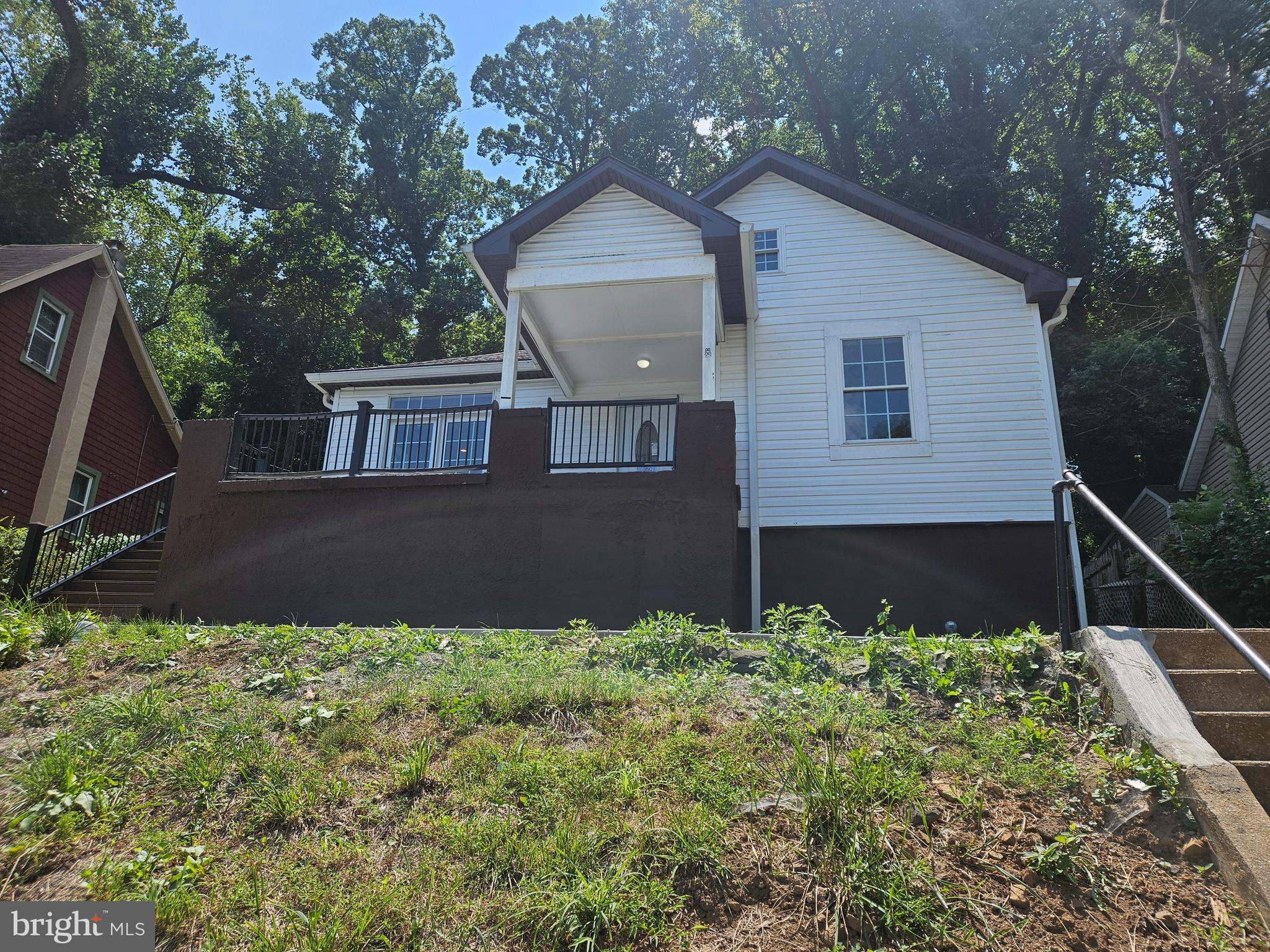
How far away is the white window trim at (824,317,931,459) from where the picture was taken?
10852 mm

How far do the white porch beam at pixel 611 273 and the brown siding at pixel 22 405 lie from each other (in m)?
10.2

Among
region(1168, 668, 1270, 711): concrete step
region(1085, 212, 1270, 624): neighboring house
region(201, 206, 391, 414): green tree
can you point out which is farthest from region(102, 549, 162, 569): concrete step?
region(201, 206, 391, 414): green tree

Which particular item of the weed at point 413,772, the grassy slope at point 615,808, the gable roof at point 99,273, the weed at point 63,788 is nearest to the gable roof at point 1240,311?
the grassy slope at point 615,808

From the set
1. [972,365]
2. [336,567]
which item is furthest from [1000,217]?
[336,567]

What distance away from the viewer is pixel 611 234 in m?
10.4

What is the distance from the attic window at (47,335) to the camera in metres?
14.8

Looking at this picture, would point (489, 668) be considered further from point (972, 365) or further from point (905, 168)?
A: point (905, 168)

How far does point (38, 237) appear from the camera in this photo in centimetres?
2466

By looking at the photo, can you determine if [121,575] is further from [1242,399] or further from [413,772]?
[1242,399]

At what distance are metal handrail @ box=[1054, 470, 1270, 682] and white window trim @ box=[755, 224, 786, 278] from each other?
7.37 meters

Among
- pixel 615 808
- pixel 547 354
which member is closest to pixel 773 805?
pixel 615 808

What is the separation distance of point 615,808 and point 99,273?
59.3 ft

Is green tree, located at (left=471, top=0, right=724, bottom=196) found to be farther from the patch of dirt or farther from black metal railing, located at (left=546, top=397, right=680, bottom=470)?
the patch of dirt

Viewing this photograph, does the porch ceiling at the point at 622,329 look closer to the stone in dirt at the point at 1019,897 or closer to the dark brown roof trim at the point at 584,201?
the dark brown roof trim at the point at 584,201
